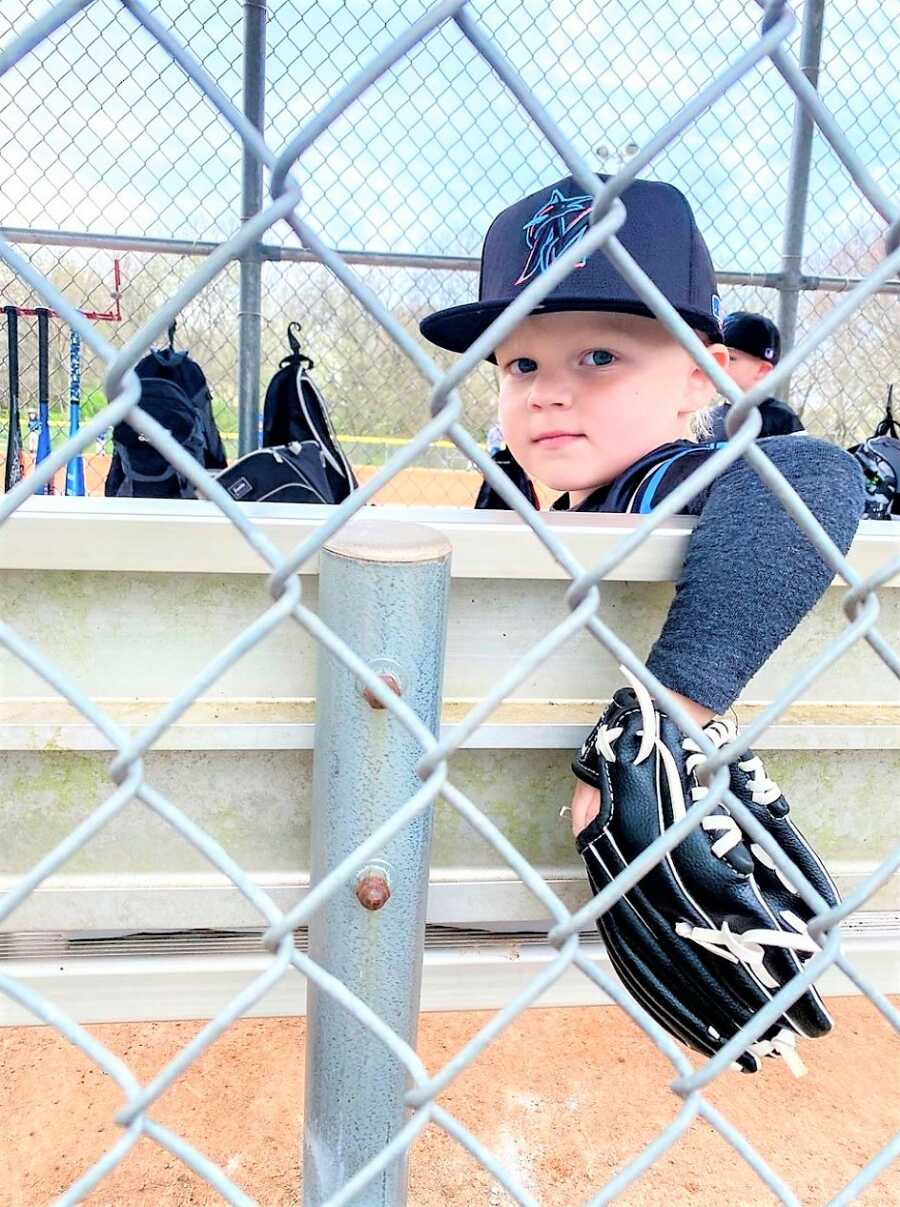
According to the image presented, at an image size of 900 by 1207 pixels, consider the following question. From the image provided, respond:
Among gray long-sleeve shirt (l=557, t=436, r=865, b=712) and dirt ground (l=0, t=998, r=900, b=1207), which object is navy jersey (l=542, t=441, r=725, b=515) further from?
dirt ground (l=0, t=998, r=900, b=1207)

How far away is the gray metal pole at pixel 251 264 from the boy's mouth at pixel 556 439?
2342 millimetres

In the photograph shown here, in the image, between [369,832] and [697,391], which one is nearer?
[369,832]

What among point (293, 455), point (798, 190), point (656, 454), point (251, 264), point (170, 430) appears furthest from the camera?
point (798, 190)

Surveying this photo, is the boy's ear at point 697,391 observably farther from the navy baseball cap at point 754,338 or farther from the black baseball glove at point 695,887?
the navy baseball cap at point 754,338

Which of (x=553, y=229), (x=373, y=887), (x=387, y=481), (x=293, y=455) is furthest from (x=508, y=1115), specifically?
(x=293, y=455)

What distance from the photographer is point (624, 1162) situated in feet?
4.94

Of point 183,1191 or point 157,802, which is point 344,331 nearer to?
point 183,1191

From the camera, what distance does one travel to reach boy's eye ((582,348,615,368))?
156 cm

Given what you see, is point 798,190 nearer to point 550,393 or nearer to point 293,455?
point 293,455

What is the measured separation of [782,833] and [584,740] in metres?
0.25

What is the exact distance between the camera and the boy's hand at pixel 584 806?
101 centimetres

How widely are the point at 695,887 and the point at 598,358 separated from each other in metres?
0.97

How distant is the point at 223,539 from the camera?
899mm

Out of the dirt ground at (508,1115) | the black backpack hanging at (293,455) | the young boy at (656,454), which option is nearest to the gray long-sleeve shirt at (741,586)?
the young boy at (656,454)
